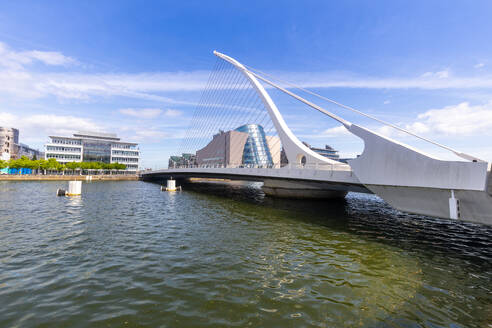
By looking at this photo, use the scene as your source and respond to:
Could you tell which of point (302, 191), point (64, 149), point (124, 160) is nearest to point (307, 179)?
point (302, 191)

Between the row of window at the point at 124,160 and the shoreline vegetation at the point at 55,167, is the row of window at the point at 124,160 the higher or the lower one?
the higher one

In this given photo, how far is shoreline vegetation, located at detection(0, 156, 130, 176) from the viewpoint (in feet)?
246

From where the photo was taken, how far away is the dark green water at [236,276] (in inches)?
229

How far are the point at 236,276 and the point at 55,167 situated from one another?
95.4 meters

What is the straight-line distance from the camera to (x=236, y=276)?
8.07 metres

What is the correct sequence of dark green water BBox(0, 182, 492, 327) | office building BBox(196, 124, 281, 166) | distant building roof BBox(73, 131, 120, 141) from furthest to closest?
distant building roof BBox(73, 131, 120, 141) → office building BBox(196, 124, 281, 166) → dark green water BBox(0, 182, 492, 327)

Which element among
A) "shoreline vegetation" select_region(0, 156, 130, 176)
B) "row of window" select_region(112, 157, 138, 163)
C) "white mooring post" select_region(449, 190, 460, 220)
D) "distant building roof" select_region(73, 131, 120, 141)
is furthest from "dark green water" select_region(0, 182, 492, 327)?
"distant building roof" select_region(73, 131, 120, 141)

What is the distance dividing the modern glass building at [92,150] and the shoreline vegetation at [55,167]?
9536 millimetres

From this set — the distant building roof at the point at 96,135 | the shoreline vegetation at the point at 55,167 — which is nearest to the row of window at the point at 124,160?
the shoreline vegetation at the point at 55,167

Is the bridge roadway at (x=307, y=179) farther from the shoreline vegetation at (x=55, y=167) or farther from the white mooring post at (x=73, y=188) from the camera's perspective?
the shoreline vegetation at (x=55, y=167)

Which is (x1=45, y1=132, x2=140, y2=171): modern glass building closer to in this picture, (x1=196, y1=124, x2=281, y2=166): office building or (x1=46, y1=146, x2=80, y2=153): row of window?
(x1=46, y1=146, x2=80, y2=153): row of window

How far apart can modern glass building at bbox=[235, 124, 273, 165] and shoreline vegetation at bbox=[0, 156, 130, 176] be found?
172ft

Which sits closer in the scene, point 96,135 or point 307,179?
point 307,179

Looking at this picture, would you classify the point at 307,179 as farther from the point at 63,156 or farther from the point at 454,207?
the point at 63,156
